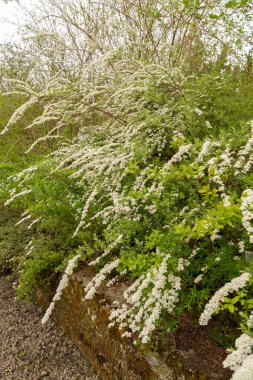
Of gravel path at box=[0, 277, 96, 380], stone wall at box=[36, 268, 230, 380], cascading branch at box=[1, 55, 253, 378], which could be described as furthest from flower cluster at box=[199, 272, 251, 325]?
gravel path at box=[0, 277, 96, 380]

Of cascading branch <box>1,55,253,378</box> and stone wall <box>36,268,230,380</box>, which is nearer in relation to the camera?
cascading branch <box>1,55,253,378</box>

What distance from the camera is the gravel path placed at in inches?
117

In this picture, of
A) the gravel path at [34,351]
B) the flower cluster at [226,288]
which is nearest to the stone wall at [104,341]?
the gravel path at [34,351]

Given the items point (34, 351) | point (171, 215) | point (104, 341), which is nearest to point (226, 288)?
point (171, 215)

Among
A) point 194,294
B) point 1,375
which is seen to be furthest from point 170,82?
point 1,375

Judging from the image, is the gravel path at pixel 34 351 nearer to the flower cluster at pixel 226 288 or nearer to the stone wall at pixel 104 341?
the stone wall at pixel 104 341

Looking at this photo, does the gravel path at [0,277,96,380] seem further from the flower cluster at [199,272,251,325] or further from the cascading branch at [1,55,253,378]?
the flower cluster at [199,272,251,325]

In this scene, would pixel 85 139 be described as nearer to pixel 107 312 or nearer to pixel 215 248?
pixel 107 312

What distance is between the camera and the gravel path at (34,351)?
117 inches

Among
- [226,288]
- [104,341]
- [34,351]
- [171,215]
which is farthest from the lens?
[34,351]

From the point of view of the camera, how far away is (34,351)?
3.21 metres

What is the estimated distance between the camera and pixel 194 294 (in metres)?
1.96

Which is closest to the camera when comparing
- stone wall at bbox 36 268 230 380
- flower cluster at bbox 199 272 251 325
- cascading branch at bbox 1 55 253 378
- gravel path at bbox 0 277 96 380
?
flower cluster at bbox 199 272 251 325

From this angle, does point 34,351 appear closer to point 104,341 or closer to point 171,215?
point 104,341
